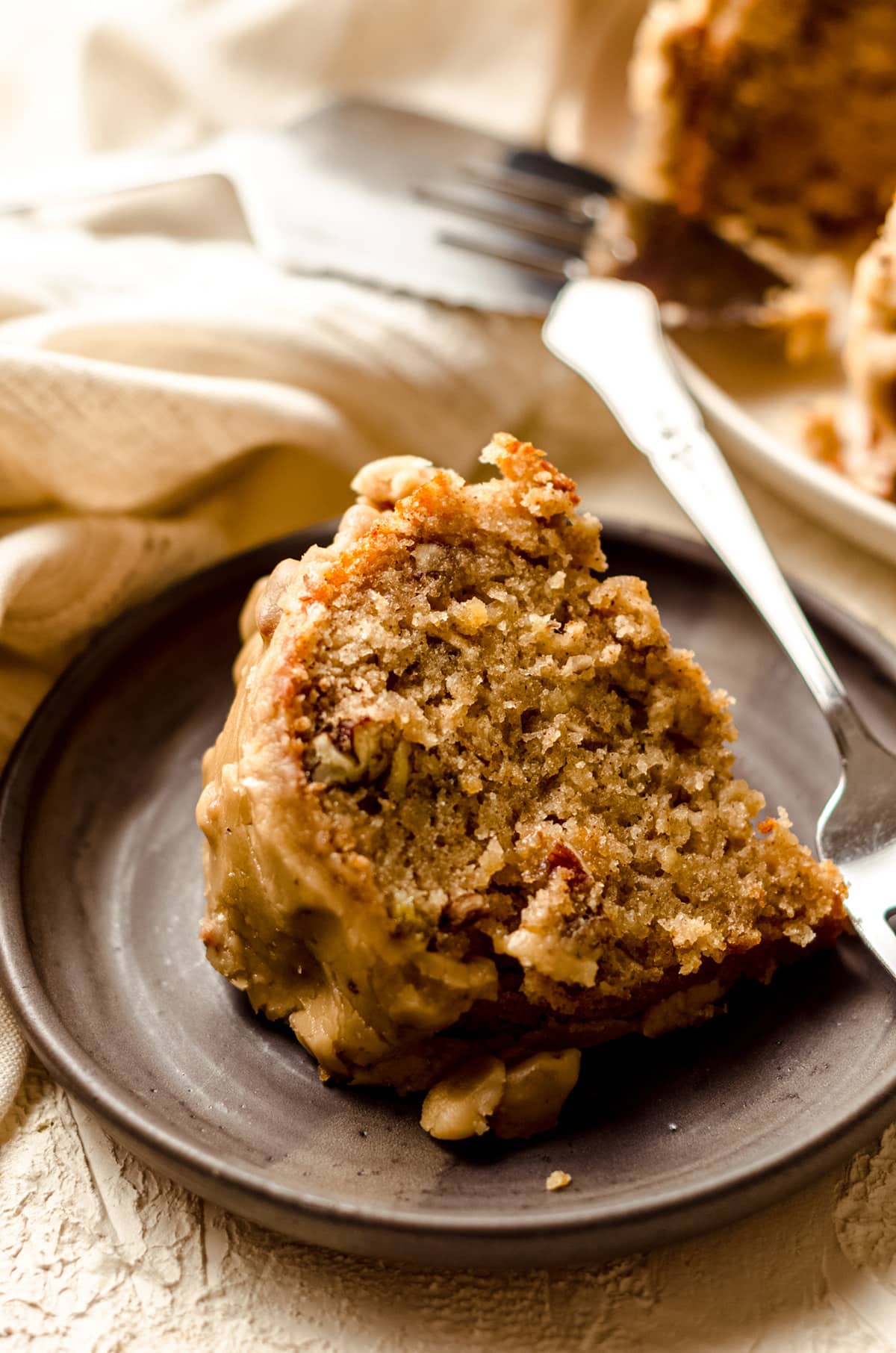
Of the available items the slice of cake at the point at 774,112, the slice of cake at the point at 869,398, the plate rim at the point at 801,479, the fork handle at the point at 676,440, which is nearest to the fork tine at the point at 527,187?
the slice of cake at the point at 774,112

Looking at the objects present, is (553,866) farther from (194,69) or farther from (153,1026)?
(194,69)

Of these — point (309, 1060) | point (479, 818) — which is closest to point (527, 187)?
point (479, 818)

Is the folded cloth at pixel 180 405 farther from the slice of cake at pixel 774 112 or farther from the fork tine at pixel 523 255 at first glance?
the slice of cake at pixel 774 112

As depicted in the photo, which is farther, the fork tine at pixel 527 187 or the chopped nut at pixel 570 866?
the fork tine at pixel 527 187

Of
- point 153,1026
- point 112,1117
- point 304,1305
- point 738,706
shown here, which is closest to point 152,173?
point 738,706

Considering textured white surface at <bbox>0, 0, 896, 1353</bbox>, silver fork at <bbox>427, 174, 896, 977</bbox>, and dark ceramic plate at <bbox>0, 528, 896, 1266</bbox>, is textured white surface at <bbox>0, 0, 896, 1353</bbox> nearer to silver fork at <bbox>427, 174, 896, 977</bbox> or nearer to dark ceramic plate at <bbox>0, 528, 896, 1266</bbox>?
dark ceramic plate at <bbox>0, 528, 896, 1266</bbox>

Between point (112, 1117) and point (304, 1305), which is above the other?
point (112, 1117)
